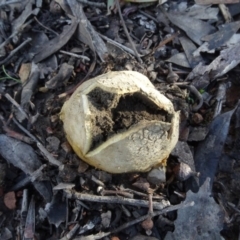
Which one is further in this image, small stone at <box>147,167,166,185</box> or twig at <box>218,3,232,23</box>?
twig at <box>218,3,232,23</box>

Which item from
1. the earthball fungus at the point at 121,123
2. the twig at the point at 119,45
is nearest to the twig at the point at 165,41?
the twig at the point at 119,45

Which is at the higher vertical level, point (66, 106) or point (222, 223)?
point (66, 106)

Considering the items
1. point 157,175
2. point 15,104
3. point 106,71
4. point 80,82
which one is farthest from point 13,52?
point 157,175

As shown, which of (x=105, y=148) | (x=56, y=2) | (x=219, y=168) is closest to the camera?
(x=105, y=148)

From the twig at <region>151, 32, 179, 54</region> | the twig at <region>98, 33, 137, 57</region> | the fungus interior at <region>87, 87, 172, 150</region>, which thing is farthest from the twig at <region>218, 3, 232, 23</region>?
the fungus interior at <region>87, 87, 172, 150</region>

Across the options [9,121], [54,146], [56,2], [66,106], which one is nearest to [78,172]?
[54,146]

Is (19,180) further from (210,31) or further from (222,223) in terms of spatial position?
(210,31)

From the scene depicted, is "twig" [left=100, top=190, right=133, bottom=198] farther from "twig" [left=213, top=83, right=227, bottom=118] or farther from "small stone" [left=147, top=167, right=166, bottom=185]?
"twig" [left=213, top=83, right=227, bottom=118]
